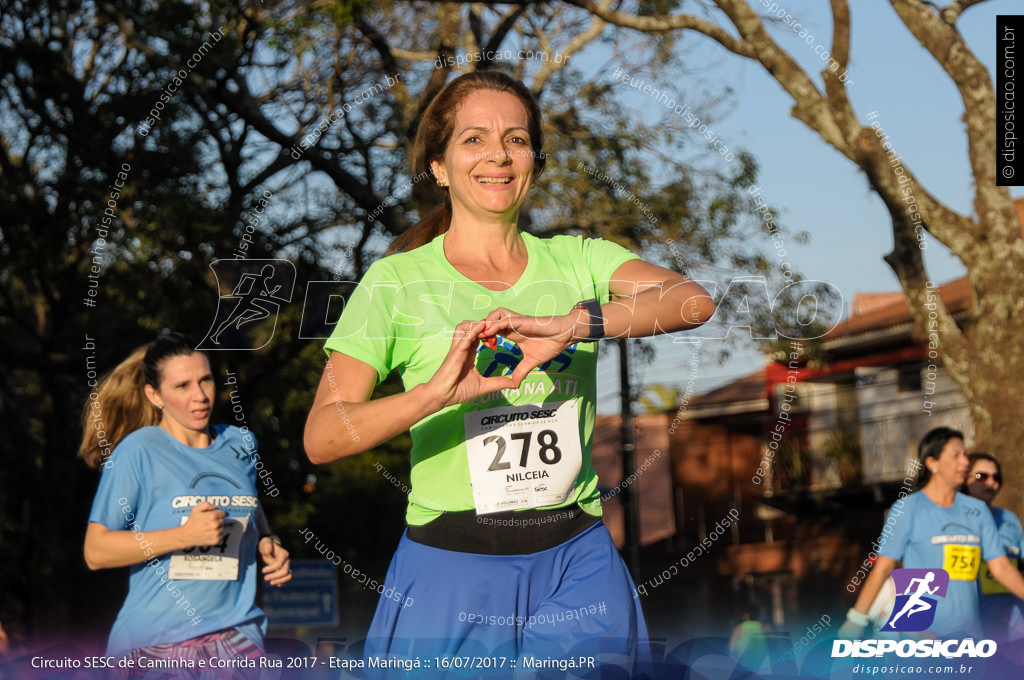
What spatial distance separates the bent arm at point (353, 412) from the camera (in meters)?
2.06

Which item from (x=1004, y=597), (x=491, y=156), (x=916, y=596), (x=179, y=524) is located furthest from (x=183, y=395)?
(x=1004, y=597)

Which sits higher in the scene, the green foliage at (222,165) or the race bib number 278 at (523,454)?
the green foliage at (222,165)

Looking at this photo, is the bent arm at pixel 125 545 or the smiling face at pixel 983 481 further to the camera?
the smiling face at pixel 983 481

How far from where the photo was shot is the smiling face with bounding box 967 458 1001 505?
698 centimetres

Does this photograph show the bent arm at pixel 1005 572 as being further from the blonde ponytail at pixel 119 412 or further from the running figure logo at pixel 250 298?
the running figure logo at pixel 250 298

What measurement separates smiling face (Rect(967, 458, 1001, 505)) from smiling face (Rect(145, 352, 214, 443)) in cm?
492

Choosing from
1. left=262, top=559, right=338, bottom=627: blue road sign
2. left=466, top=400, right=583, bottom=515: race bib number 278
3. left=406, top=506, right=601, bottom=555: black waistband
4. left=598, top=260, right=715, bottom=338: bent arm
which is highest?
left=598, top=260, right=715, bottom=338: bent arm

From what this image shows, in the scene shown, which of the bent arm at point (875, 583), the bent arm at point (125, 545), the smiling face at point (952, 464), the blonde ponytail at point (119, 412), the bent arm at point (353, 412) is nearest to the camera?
the bent arm at point (353, 412)

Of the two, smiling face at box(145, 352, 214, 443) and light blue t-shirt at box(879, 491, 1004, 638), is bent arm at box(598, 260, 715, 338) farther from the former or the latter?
light blue t-shirt at box(879, 491, 1004, 638)

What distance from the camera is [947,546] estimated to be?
6.01 meters


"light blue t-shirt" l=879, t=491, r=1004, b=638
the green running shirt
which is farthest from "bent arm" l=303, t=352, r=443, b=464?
"light blue t-shirt" l=879, t=491, r=1004, b=638

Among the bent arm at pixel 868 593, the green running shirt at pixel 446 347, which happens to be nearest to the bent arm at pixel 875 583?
the bent arm at pixel 868 593

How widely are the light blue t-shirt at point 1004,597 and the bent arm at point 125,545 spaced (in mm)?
4687

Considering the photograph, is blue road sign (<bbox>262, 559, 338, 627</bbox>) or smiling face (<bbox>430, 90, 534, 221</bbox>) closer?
smiling face (<bbox>430, 90, 534, 221</bbox>)
